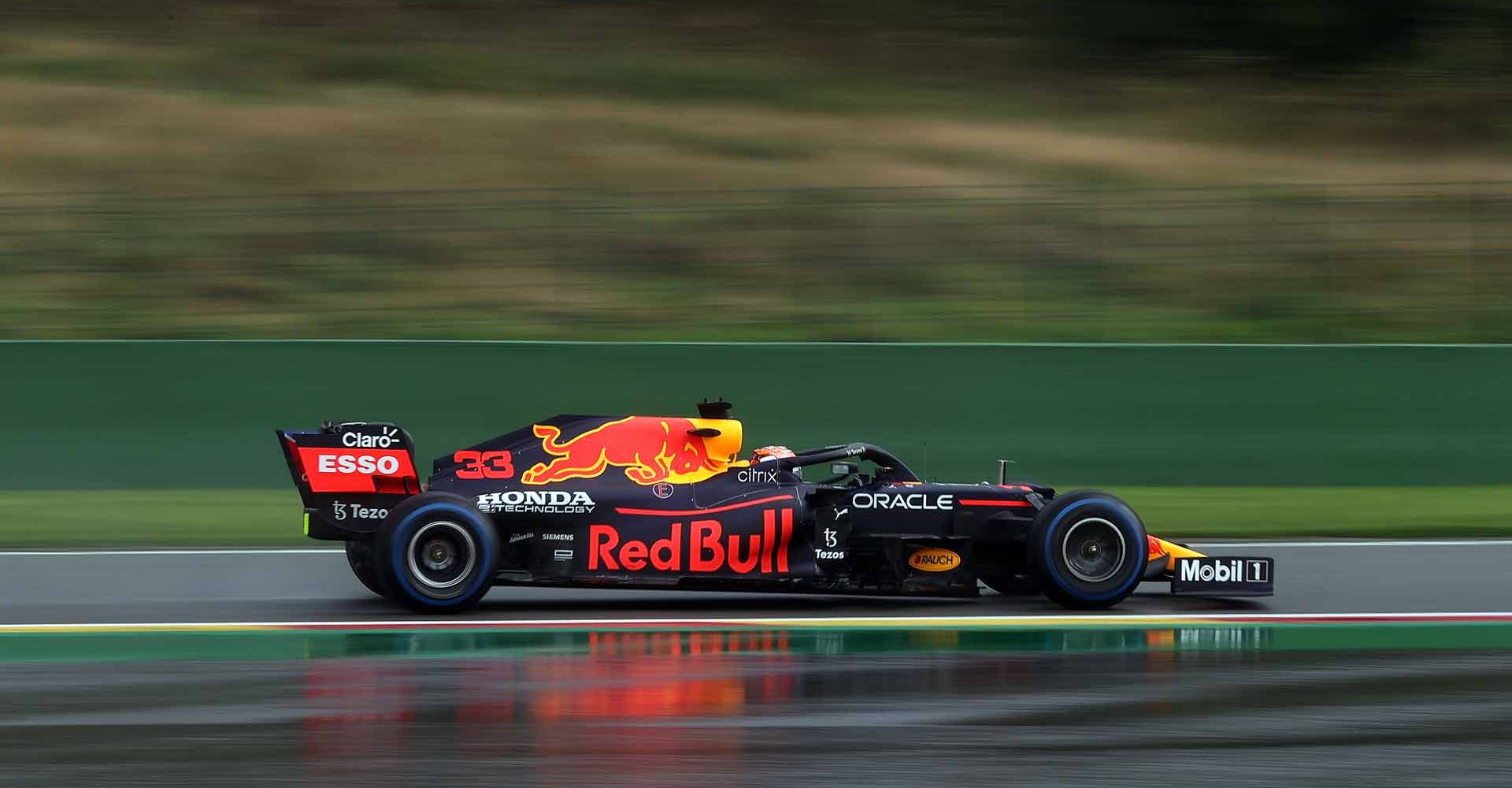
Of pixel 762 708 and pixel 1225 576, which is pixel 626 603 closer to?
pixel 762 708

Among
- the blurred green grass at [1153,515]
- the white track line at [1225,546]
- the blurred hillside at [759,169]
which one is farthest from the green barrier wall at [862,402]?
the white track line at [1225,546]

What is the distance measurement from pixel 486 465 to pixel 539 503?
447 millimetres

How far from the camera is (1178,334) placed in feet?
64.3

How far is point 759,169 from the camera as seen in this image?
2422 cm

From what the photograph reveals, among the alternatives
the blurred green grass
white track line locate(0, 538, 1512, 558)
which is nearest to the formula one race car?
white track line locate(0, 538, 1512, 558)

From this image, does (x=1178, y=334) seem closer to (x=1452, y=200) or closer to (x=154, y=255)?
(x=1452, y=200)

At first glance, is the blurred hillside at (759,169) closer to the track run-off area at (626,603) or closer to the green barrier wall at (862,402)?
the green barrier wall at (862,402)

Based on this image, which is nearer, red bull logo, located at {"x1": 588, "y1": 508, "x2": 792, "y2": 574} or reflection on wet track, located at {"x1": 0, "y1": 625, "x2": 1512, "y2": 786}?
reflection on wet track, located at {"x1": 0, "y1": 625, "x2": 1512, "y2": 786}

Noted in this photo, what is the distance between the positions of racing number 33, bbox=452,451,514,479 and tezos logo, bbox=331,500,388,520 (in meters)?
0.48

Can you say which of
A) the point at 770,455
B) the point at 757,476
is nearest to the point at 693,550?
the point at 757,476

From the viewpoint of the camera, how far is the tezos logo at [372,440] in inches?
400

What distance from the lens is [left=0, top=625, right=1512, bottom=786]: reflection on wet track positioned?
21.6ft

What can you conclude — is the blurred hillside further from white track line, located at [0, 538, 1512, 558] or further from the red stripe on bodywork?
the red stripe on bodywork

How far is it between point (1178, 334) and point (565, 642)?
12.0 meters
